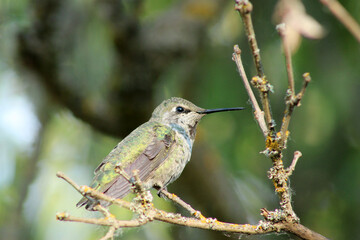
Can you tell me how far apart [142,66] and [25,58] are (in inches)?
45.3

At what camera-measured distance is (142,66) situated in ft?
13.6

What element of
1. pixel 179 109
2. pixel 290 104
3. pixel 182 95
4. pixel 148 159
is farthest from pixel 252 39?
pixel 182 95

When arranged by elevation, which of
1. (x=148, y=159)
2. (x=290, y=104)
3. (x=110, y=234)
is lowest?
(x=110, y=234)

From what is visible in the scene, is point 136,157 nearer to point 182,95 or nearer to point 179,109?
point 179,109

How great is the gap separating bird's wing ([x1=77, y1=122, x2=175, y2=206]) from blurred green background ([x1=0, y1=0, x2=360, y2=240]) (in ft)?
3.50

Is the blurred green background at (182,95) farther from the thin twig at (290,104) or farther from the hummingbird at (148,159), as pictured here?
the thin twig at (290,104)

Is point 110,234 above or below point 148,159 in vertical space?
below

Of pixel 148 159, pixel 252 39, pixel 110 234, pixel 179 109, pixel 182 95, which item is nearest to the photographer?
pixel 252 39

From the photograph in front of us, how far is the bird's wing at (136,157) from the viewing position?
101 inches

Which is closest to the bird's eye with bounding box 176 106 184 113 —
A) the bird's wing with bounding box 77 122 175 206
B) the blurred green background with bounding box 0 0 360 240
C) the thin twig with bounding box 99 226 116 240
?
the bird's wing with bounding box 77 122 175 206

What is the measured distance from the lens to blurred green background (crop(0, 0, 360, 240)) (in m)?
4.17

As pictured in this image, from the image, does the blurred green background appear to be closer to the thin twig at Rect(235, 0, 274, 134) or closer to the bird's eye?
the bird's eye

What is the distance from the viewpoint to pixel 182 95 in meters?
4.65

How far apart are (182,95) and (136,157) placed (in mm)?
1869
